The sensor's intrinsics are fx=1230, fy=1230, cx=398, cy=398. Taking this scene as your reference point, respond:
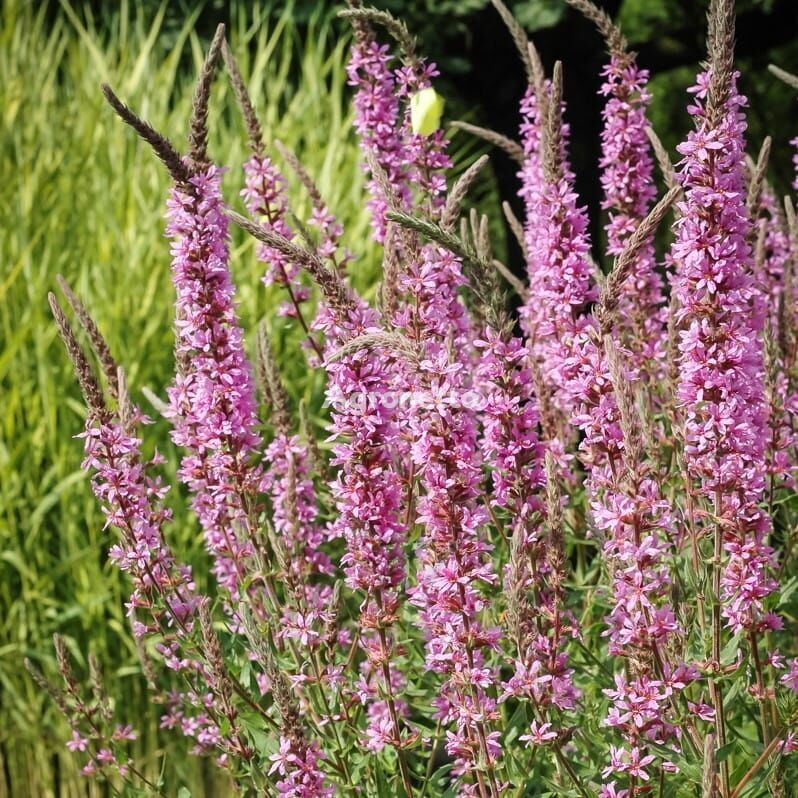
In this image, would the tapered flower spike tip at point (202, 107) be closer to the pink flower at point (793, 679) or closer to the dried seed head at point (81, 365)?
the dried seed head at point (81, 365)

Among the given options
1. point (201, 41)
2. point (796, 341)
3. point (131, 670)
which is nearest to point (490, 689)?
point (796, 341)

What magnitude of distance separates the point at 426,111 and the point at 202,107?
79cm

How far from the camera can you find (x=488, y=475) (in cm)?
319

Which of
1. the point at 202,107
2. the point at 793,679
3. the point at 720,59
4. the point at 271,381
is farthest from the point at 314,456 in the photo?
the point at 720,59

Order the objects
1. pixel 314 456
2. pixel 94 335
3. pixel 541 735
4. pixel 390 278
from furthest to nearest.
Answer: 1. pixel 314 456
2. pixel 390 278
3. pixel 94 335
4. pixel 541 735

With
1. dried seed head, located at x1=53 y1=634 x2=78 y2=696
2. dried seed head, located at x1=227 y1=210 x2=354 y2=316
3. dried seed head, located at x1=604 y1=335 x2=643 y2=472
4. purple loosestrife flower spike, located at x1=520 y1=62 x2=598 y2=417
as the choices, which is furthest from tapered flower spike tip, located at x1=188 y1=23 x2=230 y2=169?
dried seed head, located at x1=53 y1=634 x2=78 y2=696

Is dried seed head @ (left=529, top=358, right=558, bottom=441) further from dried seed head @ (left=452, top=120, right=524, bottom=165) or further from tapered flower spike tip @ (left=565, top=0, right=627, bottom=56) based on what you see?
tapered flower spike tip @ (left=565, top=0, right=627, bottom=56)

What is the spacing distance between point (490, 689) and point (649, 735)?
77 centimetres

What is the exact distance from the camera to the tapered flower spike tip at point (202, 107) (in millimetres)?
3039

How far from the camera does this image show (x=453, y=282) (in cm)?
355

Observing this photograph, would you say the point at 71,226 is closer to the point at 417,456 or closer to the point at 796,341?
the point at 796,341

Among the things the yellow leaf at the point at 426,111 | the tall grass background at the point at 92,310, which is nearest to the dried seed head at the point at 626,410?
the yellow leaf at the point at 426,111

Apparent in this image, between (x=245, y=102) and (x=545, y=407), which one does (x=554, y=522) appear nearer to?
(x=545, y=407)

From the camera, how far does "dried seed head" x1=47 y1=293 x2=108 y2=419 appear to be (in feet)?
10.3
